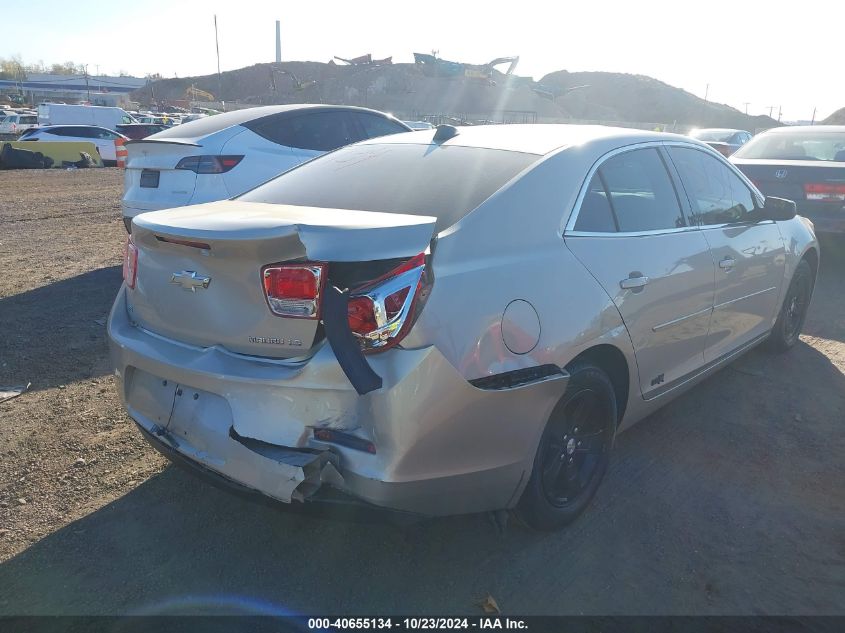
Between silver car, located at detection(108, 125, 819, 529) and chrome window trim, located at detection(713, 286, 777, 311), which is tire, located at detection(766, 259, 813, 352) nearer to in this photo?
chrome window trim, located at detection(713, 286, 777, 311)

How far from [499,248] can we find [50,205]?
12.4 m

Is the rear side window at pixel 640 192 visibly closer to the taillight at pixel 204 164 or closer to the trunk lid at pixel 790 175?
the taillight at pixel 204 164

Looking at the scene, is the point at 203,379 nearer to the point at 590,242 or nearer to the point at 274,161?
the point at 590,242

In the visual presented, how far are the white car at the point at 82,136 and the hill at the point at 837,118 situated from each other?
4650 centimetres

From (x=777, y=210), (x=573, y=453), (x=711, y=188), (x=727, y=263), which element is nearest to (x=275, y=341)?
(x=573, y=453)

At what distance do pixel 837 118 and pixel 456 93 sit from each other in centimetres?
4159

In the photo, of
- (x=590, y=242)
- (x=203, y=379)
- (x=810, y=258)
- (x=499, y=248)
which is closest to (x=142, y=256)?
(x=203, y=379)

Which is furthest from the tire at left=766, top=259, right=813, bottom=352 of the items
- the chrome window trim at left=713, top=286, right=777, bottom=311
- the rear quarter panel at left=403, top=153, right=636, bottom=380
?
the rear quarter panel at left=403, top=153, right=636, bottom=380

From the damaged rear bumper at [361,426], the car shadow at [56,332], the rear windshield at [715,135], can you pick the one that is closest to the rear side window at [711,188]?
the damaged rear bumper at [361,426]

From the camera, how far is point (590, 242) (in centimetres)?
304

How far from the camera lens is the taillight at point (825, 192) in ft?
24.7

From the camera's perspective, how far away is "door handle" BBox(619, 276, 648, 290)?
310 cm

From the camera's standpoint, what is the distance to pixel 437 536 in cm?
307

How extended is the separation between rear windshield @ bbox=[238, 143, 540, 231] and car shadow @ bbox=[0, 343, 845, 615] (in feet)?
4.31
